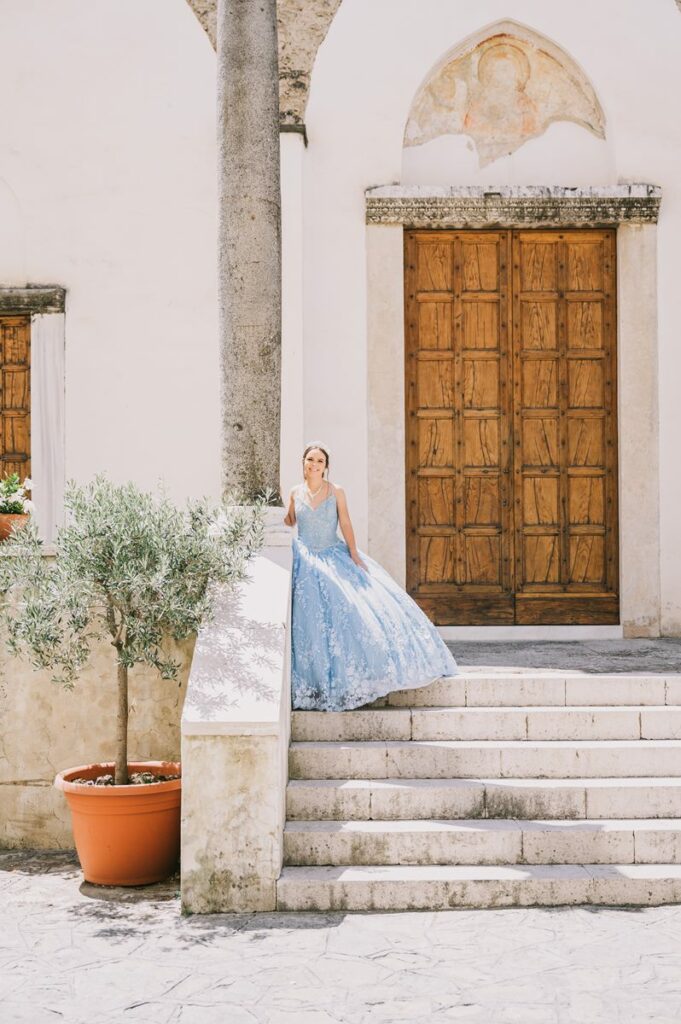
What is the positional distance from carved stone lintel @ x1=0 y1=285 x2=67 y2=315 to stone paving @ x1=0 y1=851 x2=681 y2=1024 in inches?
201

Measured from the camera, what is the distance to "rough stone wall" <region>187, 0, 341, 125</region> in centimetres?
889

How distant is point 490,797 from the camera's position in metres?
5.41

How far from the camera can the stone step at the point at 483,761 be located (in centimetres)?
564

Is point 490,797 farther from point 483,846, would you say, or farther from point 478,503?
point 478,503

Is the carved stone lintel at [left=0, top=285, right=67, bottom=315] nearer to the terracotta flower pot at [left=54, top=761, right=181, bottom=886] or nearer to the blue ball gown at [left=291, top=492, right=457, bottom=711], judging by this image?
the blue ball gown at [left=291, top=492, right=457, bottom=711]

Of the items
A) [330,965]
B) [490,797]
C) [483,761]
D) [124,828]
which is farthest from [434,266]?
[330,965]

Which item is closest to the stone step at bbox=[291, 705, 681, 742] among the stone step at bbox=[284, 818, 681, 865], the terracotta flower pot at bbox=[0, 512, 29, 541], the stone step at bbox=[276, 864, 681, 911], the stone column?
the stone step at bbox=[284, 818, 681, 865]

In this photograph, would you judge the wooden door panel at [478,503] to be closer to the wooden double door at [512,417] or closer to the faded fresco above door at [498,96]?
the wooden double door at [512,417]

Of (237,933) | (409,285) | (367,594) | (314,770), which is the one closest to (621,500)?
(409,285)

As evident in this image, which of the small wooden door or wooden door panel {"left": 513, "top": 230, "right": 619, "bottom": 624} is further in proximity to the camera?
wooden door panel {"left": 513, "top": 230, "right": 619, "bottom": 624}

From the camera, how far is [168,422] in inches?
348

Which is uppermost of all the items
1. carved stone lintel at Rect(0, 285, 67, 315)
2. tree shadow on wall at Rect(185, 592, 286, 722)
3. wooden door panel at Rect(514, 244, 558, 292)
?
wooden door panel at Rect(514, 244, 558, 292)

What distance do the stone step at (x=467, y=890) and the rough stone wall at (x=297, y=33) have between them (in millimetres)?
6222

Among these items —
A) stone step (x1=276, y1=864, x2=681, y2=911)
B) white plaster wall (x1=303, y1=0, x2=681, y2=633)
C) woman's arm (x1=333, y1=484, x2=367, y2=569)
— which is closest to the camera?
stone step (x1=276, y1=864, x2=681, y2=911)
